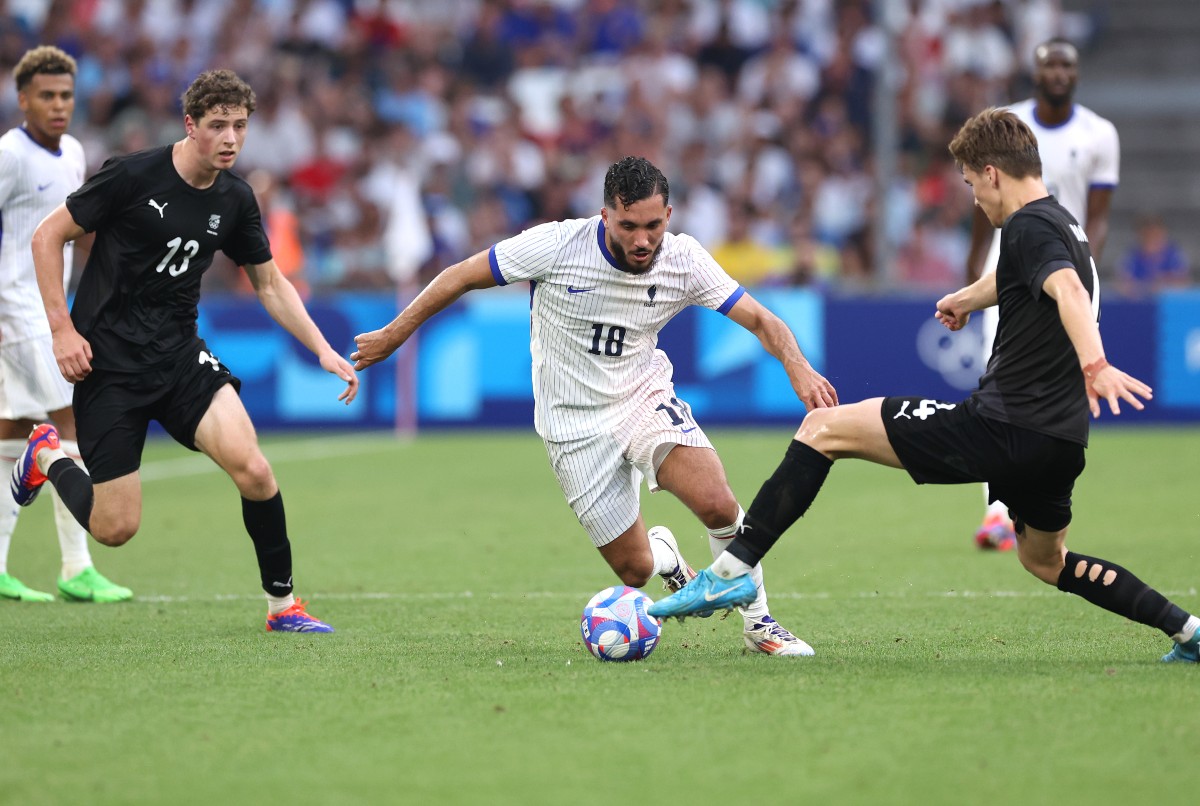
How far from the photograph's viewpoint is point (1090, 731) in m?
4.62

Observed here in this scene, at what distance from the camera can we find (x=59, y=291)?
652 centimetres

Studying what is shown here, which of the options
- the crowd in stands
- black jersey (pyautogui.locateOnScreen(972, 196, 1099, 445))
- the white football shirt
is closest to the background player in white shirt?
black jersey (pyautogui.locateOnScreen(972, 196, 1099, 445))

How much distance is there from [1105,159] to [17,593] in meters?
6.54

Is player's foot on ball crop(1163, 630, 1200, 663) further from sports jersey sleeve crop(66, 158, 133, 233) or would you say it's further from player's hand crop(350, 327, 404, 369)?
sports jersey sleeve crop(66, 158, 133, 233)

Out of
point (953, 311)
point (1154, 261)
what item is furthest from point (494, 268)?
point (1154, 261)

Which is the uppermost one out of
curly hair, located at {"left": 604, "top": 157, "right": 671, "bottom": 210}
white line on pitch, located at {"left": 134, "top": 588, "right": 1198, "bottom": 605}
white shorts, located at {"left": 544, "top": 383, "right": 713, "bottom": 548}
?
curly hair, located at {"left": 604, "top": 157, "right": 671, "bottom": 210}

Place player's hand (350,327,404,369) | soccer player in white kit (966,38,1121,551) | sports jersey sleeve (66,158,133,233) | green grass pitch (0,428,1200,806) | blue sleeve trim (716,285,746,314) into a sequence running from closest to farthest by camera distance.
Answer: green grass pitch (0,428,1200,806)
player's hand (350,327,404,369)
blue sleeve trim (716,285,746,314)
sports jersey sleeve (66,158,133,233)
soccer player in white kit (966,38,1121,551)

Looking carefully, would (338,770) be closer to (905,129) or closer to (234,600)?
(234,600)

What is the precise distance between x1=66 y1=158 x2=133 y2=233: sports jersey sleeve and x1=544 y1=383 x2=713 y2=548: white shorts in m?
2.13

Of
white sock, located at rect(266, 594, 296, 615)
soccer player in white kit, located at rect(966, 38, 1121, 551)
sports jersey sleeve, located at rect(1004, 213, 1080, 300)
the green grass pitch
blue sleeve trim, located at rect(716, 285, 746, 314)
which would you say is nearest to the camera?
the green grass pitch

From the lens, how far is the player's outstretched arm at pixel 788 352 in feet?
19.1

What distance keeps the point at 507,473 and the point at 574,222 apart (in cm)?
746

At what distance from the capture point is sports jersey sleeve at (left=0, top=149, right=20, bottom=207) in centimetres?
778

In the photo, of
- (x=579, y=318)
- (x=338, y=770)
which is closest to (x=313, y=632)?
(x=579, y=318)
